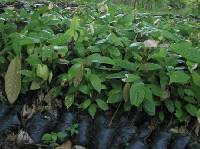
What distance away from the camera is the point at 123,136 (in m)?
3.10

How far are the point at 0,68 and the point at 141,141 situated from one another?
147cm

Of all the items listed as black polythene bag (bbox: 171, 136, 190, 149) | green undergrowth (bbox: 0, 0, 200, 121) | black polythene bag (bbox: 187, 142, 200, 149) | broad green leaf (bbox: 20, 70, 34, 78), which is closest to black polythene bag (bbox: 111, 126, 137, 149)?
green undergrowth (bbox: 0, 0, 200, 121)

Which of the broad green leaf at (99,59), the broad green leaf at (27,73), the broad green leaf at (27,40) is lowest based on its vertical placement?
the broad green leaf at (27,73)

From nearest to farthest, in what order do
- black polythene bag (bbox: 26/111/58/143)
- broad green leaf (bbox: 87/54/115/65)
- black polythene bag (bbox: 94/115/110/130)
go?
black polythene bag (bbox: 26/111/58/143)
black polythene bag (bbox: 94/115/110/130)
broad green leaf (bbox: 87/54/115/65)

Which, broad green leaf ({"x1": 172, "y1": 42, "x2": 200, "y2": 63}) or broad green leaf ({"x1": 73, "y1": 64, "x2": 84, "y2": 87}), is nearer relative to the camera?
broad green leaf ({"x1": 73, "y1": 64, "x2": 84, "y2": 87})

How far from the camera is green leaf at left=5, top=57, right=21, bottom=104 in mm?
3318

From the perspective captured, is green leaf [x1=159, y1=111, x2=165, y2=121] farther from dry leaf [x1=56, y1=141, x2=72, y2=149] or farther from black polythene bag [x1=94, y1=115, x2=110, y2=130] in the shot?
dry leaf [x1=56, y1=141, x2=72, y2=149]

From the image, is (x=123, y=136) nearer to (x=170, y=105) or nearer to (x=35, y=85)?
(x=170, y=105)

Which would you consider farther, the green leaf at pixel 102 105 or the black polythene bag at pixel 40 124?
the green leaf at pixel 102 105

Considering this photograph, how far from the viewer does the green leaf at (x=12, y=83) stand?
3.32 meters

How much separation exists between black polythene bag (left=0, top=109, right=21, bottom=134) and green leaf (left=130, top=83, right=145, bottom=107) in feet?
3.15

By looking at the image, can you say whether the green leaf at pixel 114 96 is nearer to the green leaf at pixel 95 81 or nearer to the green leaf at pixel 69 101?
the green leaf at pixel 95 81

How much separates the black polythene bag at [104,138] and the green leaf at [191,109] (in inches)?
25.4

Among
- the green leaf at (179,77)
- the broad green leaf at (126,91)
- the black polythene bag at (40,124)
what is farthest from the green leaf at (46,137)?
the green leaf at (179,77)
